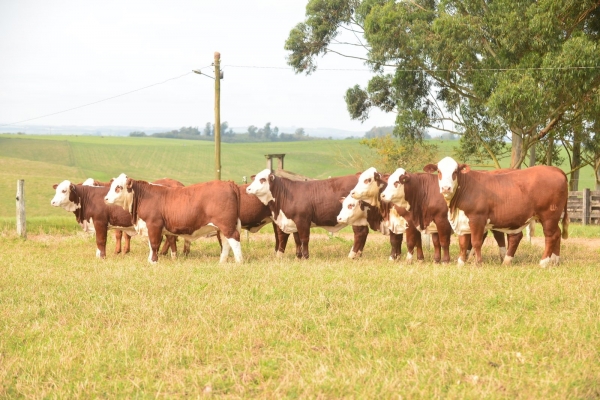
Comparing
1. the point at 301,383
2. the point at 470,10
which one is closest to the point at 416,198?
the point at 301,383

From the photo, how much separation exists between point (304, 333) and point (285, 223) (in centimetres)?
668

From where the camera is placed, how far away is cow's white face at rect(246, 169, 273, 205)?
13.4m

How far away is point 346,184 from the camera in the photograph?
1398cm

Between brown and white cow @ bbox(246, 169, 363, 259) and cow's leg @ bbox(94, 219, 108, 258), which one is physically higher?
brown and white cow @ bbox(246, 169, 363, 259)

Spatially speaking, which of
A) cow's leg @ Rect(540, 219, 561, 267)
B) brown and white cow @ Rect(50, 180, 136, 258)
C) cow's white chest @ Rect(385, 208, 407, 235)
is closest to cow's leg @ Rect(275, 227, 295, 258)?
cow's white chest @ Rect(385, 208, 407, 235)

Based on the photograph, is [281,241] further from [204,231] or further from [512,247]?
[512,247]

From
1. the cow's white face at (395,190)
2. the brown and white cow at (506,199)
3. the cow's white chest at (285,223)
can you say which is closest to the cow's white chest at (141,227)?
the cow's white chest at (285,223)

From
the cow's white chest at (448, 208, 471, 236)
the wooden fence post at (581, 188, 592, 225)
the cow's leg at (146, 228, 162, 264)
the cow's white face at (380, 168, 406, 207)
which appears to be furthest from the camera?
the wooden fence post at (581, 188, 592, 225)

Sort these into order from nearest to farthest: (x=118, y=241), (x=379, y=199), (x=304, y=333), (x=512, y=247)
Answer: (x=304, y=333)
(x=512, y=247)
(x=379, y=199)
(x=118, y=241)

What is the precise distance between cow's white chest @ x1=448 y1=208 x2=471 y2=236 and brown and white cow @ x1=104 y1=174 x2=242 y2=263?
379cm

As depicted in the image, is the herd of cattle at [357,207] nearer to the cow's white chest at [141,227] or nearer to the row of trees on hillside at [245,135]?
the cow's white chest at [141,227]

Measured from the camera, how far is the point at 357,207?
44.0 feet

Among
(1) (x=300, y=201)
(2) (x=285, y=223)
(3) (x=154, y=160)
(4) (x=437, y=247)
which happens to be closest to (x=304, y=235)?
(2) (x=285, y=223)

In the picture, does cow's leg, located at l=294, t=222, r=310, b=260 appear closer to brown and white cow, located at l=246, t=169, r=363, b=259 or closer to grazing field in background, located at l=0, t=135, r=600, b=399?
brown and white cow, located at l=246, t=169, r=363, b=259
